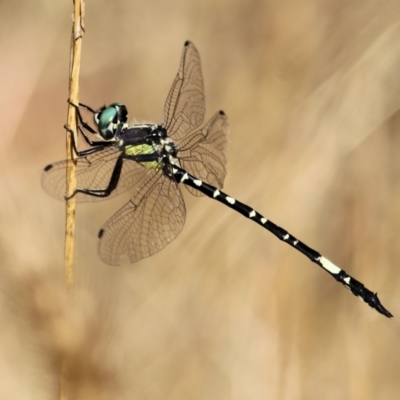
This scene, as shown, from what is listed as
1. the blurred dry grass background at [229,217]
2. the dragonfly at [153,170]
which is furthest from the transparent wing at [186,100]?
the blurred dry grass background at [229,217]

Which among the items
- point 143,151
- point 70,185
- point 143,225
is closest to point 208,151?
point 143,151

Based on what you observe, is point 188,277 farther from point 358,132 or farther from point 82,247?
point 358,132

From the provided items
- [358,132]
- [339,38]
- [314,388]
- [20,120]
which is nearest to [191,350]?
[314,388]

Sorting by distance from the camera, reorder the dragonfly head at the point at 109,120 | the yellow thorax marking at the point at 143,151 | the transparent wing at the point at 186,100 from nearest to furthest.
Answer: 1. the dragonfly head at the point at 109,120
2. the yellow thorax marking at the point at 143,151
3. the transparent wing at the point at 186,100

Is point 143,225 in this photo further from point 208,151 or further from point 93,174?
point 208,151

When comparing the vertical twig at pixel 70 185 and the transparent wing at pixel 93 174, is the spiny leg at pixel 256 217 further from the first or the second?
the vertical twig at pixel 70 185

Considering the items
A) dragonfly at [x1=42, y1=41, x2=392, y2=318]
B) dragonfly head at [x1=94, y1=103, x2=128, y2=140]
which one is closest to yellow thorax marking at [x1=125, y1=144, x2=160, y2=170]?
dragonfly at [x1=42, y1=41, x2=392, y2=318]
